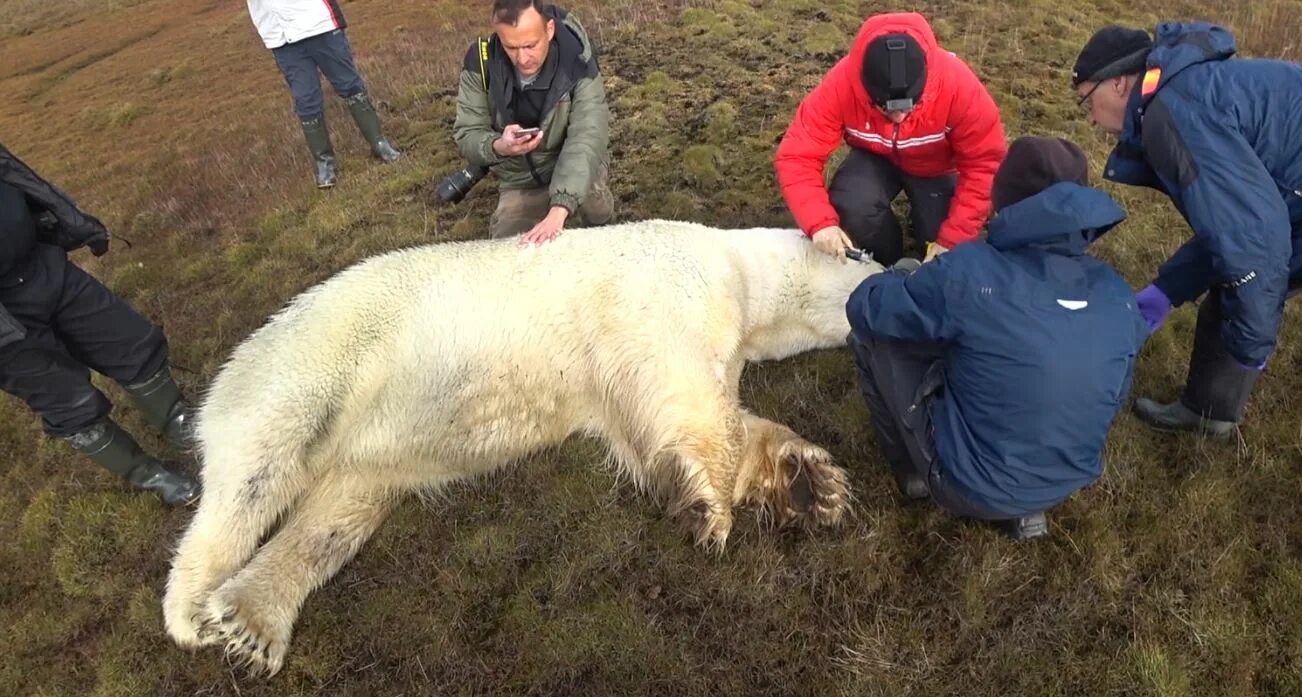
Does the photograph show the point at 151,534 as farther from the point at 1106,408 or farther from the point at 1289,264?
the point at 1289,264

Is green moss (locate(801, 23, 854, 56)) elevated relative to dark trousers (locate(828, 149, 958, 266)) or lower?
lower

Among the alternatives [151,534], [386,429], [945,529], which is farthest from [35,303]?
[945,529]

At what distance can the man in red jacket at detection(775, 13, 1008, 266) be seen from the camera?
4277 millimetres

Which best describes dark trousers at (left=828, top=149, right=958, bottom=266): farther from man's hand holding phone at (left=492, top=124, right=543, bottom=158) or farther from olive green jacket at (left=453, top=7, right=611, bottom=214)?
man's hand holding phone at (left=492, top=124, right=543, bottom=158)

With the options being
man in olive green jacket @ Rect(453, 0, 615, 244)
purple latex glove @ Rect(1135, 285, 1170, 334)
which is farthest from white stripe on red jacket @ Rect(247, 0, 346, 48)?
purple latex glove @ Rect(1135, 285, 1170, 334)

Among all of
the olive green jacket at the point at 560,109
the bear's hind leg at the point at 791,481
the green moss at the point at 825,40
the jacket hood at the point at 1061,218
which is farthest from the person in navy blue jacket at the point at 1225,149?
the green moss at the point at 825,40

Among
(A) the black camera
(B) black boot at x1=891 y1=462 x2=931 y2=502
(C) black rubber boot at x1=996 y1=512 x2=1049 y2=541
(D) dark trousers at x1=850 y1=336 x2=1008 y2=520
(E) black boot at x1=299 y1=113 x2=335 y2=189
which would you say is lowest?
(E) black boot at x1=299 y1=113 x2=335 y2=189

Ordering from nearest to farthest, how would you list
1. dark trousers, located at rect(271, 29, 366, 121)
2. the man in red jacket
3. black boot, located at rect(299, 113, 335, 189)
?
the man in red jacket, dark trousers, located at rect(271, 29, 366, 121), black boot, located at rect(299, 113, 335, 189)

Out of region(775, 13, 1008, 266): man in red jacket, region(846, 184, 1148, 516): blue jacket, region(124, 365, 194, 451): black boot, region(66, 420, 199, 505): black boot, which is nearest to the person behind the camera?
region(846, 184, 1148, 516): blue jacket

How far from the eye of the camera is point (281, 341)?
13.9 ft

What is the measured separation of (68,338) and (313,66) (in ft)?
16.2

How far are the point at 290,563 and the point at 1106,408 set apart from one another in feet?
13.2

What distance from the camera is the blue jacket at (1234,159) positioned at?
314 centimetres

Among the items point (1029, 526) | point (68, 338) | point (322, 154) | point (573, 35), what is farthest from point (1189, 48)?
point (322, 154)
